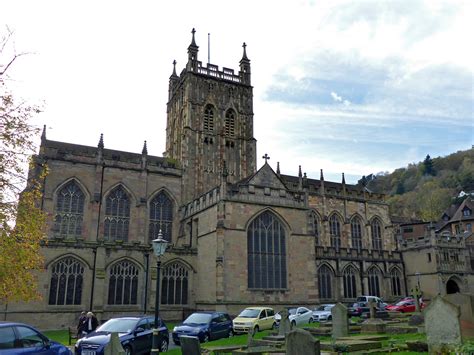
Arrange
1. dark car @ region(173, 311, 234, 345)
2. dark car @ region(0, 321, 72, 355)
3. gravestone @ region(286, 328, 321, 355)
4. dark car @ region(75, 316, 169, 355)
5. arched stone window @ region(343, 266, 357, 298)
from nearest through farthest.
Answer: gravestone @ region(286, 328, 321, 355)
dark car @ region(0, 321, 72, 355)
dark car @ region(75, 316, 169, 355)
dark car @ region(173, 311, 234, 345)
arched stone window @ region(343, 266, 357, 298)

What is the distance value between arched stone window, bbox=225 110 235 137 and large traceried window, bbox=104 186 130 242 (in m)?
14.1

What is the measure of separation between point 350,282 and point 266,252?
38.7 ft

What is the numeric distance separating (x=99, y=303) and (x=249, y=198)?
1245cm

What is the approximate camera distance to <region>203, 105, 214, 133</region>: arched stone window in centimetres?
4608

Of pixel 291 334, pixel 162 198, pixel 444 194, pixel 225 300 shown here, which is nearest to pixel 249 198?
pixel 225 300

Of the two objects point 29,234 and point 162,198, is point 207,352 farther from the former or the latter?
point 162,198

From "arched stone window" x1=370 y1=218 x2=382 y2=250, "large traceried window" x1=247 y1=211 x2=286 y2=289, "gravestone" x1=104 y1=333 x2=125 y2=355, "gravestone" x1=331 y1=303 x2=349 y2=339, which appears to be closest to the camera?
"gravestone" x1=104 y1=333 x2=125 y2=355

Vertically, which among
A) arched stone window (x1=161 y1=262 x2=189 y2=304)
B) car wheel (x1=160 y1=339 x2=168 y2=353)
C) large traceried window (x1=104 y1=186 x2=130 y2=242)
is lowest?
car wheel (x1=160 y1=339 x2=168 y2=353)

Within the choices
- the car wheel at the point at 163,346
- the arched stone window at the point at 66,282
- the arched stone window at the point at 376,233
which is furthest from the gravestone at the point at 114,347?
the arched stone window at the point at 376,233

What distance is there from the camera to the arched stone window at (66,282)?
2842 centimetres

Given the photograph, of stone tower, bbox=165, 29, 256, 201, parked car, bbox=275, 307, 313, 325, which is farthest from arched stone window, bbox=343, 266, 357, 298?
stone tower, bbox=165, 29, 256, 201

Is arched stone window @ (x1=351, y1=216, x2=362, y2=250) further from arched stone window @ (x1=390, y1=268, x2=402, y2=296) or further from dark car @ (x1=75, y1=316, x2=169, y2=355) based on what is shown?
dark car @ (x1=75, y1=316, x2=169, y2=355)

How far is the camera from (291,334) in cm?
953

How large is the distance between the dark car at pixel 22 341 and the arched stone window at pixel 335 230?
3787cm
